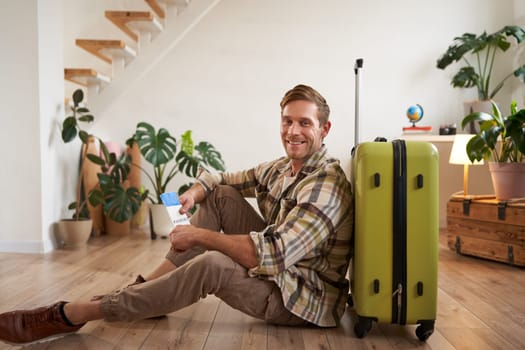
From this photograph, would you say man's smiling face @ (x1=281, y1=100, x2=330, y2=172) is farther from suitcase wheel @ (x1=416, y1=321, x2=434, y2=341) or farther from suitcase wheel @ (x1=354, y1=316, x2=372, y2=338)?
suitcase wheel @ (x1=416, y1=321, x2=434, y2=341)

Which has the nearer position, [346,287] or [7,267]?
[346,287]

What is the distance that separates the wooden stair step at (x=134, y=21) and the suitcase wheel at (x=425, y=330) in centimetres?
346

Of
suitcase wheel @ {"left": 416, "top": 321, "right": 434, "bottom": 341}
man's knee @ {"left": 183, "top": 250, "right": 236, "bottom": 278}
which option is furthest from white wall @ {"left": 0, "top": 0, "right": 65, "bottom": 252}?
suitcase wheel @ {"left": 416, "top": 321, "right": 434, "bottom": 341}

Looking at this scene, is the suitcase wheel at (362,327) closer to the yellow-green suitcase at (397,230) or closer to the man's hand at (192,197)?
the yellow-green suitcase at (397,230)

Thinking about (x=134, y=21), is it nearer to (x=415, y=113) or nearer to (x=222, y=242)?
(x=415, y=113)

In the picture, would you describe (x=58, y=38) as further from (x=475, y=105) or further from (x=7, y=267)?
(x=475, y=105)

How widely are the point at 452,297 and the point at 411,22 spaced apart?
3.37 meters

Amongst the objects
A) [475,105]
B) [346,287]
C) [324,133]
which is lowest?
[346,287]

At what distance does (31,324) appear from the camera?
1.94 meters

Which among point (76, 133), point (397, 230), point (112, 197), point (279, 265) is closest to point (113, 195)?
point (112, 197)

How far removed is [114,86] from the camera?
4988 mm

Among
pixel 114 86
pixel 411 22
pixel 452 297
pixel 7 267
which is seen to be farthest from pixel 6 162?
pixel 411 22

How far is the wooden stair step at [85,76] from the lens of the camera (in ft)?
14.9

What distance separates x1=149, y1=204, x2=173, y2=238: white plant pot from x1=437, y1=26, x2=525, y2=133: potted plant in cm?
269
